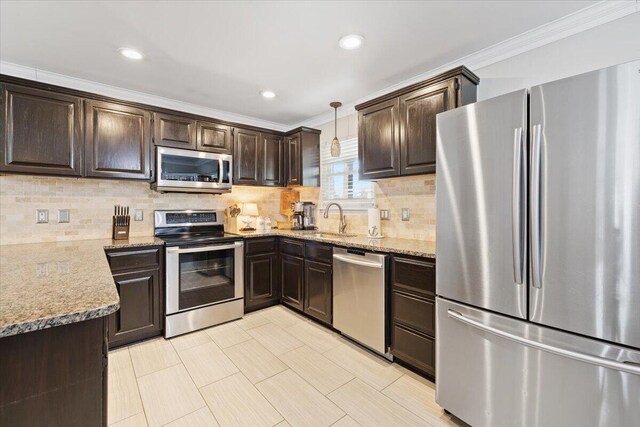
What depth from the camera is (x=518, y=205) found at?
4.46 feet

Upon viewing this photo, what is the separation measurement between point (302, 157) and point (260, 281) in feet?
5.49

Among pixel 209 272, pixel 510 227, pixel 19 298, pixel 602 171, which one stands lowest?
pixel 209 272

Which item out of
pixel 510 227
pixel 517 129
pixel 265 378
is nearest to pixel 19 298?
pixel 265 378

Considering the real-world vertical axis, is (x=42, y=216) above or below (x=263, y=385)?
above

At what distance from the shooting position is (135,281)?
8.34ft

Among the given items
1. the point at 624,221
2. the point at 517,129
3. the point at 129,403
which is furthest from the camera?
the point at 129,403

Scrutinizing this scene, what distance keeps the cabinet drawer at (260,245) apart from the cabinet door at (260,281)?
6 cm

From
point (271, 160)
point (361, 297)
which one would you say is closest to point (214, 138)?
point (271, 160)

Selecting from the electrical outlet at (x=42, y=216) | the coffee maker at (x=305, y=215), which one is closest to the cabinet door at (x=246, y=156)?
the coffee maker at (x=305, y=215)

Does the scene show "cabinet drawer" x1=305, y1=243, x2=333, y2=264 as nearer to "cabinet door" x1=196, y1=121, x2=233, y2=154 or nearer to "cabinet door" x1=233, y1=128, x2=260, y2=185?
"cabinet door" x1=233, y1=128, x2=260, y2=185

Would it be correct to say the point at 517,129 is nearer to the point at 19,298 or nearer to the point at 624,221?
the point at 624,221

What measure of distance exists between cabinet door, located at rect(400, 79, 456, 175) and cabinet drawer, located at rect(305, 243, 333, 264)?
3.37 feet

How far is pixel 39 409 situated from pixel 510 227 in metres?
1.94

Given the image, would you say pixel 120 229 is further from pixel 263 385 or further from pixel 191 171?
pixel 263 385
